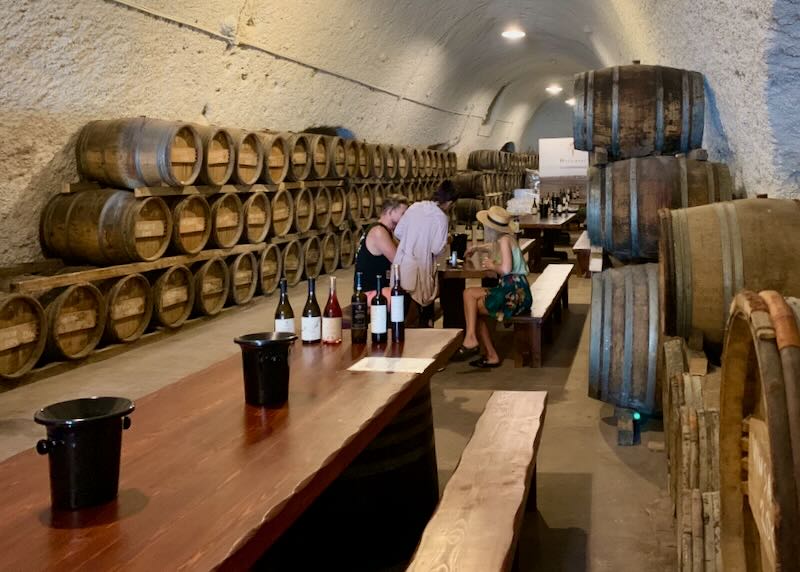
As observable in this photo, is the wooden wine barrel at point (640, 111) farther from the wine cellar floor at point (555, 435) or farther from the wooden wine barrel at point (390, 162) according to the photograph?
the wooden wine barrel at point (390, 162)

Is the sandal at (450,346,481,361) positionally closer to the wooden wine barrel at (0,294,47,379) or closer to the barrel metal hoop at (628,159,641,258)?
the barrel metal hoop at (628,159,641,258)

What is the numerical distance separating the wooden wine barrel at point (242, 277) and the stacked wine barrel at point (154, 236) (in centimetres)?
1

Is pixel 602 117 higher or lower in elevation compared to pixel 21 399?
higher

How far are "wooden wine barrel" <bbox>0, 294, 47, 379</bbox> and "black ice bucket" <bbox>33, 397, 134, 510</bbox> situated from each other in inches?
146

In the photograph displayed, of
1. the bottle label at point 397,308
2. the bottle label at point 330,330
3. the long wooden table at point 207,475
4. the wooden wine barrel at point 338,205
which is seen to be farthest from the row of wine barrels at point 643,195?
the wooden wine barrel at point 338,205

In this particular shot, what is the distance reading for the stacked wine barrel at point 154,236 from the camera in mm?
5488

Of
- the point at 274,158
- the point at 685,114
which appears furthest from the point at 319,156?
the point at 685,114

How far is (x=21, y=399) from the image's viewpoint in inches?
196

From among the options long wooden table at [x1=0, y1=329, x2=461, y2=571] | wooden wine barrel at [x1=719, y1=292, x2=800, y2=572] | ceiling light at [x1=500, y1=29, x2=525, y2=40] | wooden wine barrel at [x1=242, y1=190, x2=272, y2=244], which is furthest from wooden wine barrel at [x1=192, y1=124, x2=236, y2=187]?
ceiling light at [x1=500, y1=29, x2=525, y2=40]

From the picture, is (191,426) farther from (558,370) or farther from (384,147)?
(384,147)

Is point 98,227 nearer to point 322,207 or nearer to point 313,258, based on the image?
point 313,258

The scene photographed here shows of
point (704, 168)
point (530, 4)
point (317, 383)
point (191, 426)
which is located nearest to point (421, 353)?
point (317, 383)

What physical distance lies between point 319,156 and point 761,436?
28.1ft

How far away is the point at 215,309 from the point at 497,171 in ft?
40.7
